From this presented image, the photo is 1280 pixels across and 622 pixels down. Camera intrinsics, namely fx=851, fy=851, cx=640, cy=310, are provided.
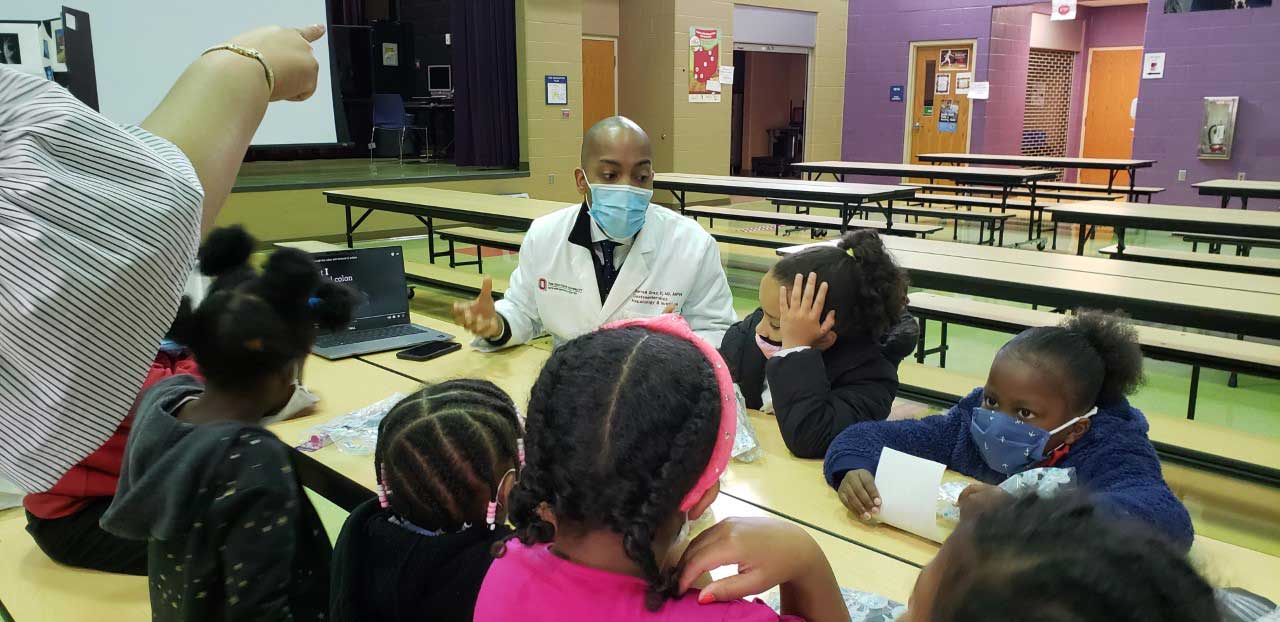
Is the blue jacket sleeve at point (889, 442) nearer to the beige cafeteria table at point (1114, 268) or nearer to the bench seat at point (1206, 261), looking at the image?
the beige cafeteria table at point (1114, 268)

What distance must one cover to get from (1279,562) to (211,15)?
7.62 metres

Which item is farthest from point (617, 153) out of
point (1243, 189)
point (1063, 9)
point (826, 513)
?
point (1063, 9)

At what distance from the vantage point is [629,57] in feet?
35.2

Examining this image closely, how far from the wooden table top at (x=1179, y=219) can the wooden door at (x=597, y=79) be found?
673cm

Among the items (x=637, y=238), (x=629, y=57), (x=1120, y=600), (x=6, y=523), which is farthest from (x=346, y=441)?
(x=629, y=57)

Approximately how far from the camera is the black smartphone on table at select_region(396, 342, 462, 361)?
2.34 m

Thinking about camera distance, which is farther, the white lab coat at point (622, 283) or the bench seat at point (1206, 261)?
the bench seat at point (1206, 261)

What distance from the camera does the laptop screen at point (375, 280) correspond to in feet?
8.40

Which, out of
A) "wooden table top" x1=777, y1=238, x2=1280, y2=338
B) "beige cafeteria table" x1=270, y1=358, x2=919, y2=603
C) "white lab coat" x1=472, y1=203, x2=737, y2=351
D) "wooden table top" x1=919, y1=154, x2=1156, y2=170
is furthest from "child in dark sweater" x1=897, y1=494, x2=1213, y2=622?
"wooden table top" x1=919, y1=154, x2=1156, y2=170

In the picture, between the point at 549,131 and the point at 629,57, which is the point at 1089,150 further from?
the point at 549,131

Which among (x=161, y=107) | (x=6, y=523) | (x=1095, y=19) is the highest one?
(x=1095, y=19)

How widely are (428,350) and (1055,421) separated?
5.27ft

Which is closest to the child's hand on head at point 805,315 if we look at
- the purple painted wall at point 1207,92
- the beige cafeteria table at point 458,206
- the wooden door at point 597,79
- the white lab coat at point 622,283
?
the white lab coat at point 622,283

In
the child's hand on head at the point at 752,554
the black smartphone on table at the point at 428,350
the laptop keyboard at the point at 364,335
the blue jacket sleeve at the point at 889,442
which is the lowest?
the black smartphone on table at the point at 428,350
